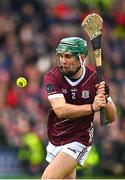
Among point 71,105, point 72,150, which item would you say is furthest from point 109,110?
point 72,150

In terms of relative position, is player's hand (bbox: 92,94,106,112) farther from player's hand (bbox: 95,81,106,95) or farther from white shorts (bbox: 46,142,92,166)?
white shorts (bbox: 46,142,92,166)

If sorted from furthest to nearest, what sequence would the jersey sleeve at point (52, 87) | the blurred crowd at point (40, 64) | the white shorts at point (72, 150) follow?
the blurred crowd at point (40, 64)
the white shorts at point (72, 150)
the jersey sleeve at point (52, 87)

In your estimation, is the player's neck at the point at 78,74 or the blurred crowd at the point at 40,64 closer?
the player's neck at the point at 78,74

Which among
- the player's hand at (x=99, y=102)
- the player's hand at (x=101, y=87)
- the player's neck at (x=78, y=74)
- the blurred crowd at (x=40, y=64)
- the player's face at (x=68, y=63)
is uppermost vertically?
the player's face at (x=68, y=63)

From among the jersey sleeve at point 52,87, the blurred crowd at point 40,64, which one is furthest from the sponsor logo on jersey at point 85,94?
the blurred crowd at point 40,64

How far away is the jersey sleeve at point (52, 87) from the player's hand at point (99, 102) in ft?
1.35

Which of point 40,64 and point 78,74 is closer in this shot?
point 78,74

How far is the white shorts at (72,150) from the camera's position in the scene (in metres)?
10.2

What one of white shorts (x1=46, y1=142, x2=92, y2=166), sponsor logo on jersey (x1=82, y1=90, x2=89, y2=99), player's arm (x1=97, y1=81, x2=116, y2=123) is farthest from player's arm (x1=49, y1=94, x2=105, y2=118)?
white shorts (x1=46, y1=142, x2=92, y2=166)

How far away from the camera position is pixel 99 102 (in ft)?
32.4

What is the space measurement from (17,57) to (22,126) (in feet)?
7.95

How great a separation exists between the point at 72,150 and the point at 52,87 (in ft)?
2.39

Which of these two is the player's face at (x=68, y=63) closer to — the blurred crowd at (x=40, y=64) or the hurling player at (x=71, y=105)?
the hurling player at (x=71, y=105)

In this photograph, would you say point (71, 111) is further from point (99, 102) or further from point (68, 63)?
point (68, 63)
